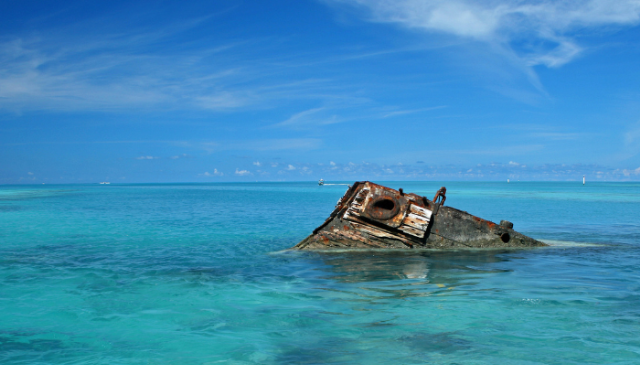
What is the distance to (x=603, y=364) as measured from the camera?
4527mm

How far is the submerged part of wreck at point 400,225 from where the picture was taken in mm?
10742

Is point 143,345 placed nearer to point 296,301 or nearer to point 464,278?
point 296,301

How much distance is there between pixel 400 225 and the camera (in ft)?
35.6

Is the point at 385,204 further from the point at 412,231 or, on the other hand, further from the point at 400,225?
the point at 412,231

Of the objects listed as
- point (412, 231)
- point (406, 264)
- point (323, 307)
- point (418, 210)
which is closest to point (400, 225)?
point (412, 231)

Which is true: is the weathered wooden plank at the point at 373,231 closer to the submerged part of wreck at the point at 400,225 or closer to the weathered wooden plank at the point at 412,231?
the submerged part of wreck at the point at 400,225

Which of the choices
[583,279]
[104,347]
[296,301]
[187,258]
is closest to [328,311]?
[296,301]

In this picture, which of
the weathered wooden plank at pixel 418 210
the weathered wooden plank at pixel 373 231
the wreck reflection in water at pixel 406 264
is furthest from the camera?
the weathered wooden plank at pixel 373 231

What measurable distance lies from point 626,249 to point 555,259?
3.24 meters

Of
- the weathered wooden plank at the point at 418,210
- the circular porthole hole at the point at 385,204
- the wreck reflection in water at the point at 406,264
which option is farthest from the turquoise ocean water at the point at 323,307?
the circular porthole hole at the point at 385,204

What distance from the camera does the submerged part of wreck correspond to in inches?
423

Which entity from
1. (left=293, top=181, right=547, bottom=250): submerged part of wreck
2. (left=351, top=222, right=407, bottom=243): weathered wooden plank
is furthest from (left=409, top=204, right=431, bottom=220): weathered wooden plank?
(left=351, top=222, right=407, bottom=243): weathered wooden plank

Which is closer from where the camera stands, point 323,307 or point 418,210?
point 323,307

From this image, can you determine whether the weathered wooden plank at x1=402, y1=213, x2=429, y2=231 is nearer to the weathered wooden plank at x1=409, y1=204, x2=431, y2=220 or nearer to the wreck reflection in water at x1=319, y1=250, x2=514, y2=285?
the weathered wooden plank at x1=409, y1=204, x2=431, y2=220
